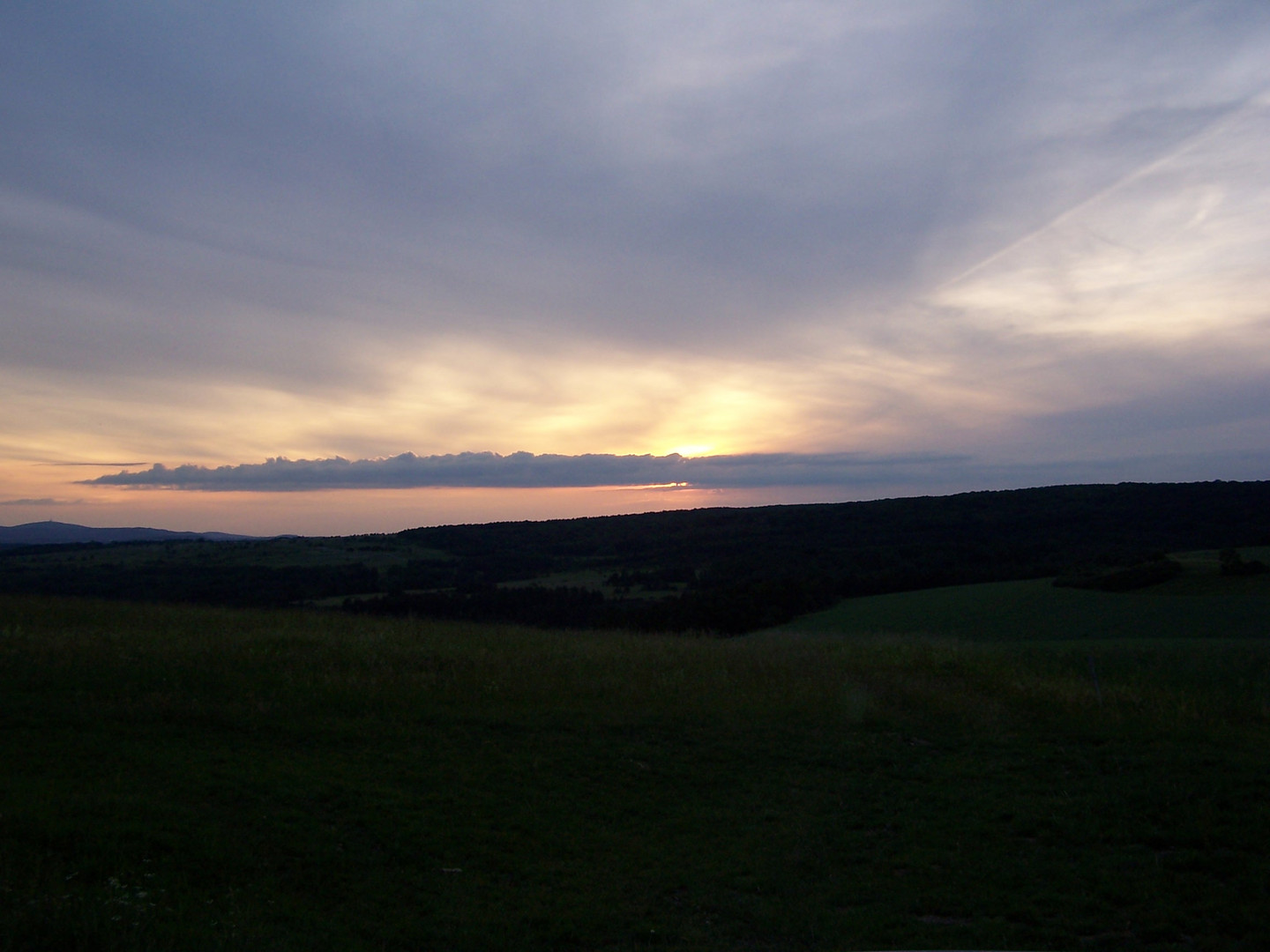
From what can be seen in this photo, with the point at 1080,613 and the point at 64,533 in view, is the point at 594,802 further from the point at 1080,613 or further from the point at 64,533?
the point at 64,533

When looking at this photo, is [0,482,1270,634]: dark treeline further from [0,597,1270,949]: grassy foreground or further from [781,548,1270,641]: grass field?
[0,597,1270,949]: grassy foreground

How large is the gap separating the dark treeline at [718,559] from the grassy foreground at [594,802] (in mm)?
14703

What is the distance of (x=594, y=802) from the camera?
848cm

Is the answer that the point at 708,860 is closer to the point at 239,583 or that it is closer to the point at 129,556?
the point at 239,583

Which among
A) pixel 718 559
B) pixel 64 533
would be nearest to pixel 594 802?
pixel 718 559

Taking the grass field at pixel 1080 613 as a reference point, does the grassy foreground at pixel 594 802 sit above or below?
above

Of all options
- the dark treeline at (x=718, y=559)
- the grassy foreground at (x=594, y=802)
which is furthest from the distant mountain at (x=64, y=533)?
the grassy foreground at (x=594, y=802)

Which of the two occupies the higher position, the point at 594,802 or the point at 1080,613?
the point at 594,802

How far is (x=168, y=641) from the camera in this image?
13.7 m

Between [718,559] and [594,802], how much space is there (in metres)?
56.0

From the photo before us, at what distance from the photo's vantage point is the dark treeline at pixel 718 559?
122ft

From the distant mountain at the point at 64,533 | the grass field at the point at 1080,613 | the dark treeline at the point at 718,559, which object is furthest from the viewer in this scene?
the distant mountain at the point at 64,533

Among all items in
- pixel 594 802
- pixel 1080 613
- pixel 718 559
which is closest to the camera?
pixel 594 802

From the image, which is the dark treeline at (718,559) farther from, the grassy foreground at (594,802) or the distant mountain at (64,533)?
the distant mountain at (64,533)
